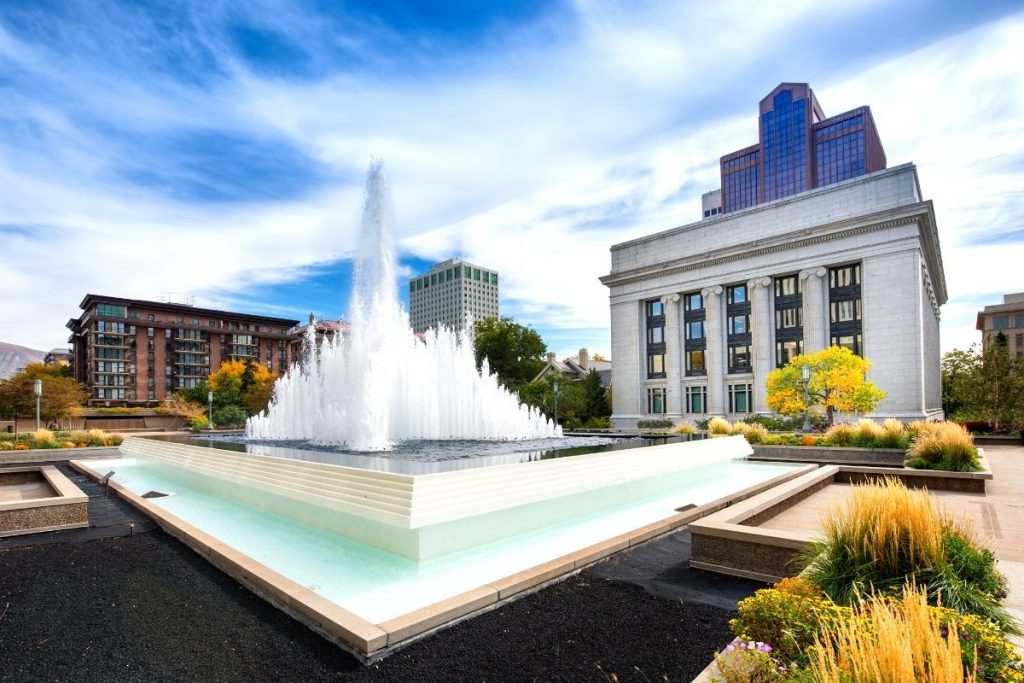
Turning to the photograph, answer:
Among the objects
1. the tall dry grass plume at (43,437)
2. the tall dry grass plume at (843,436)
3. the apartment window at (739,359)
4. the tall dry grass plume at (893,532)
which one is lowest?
the tall dry grass plume at (843,436)

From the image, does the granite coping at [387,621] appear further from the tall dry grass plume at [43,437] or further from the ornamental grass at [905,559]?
the tall dry grass plume at [43,437]

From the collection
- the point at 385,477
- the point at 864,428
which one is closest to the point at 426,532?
the point at 385,477

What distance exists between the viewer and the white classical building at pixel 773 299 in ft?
135

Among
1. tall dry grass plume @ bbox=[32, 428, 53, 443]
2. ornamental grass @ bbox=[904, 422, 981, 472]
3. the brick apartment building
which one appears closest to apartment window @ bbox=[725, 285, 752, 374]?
ornamental grass @ bbox=[904, 422, 981, 472]

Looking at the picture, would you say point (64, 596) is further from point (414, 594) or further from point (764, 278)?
point (764, 278)

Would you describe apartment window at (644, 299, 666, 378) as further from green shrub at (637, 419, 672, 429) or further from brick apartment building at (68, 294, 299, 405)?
brick apartment building at (68, 294, 299, 405)

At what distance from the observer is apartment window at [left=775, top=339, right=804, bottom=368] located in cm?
4712

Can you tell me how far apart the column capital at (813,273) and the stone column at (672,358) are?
1150 centimetres

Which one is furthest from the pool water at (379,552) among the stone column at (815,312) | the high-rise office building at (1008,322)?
the high-rise office building at (1008,322)

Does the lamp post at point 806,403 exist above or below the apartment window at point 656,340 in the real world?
below

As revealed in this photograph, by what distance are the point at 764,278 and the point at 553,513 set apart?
147 ft

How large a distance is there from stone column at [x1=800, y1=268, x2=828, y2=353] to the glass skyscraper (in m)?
86.5

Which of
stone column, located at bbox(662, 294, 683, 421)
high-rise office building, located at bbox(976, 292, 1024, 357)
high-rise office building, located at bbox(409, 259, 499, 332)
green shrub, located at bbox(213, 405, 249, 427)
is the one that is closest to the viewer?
green shrub, located at bbox(213, 405, 249, 427)

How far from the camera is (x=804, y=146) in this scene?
125 meters
